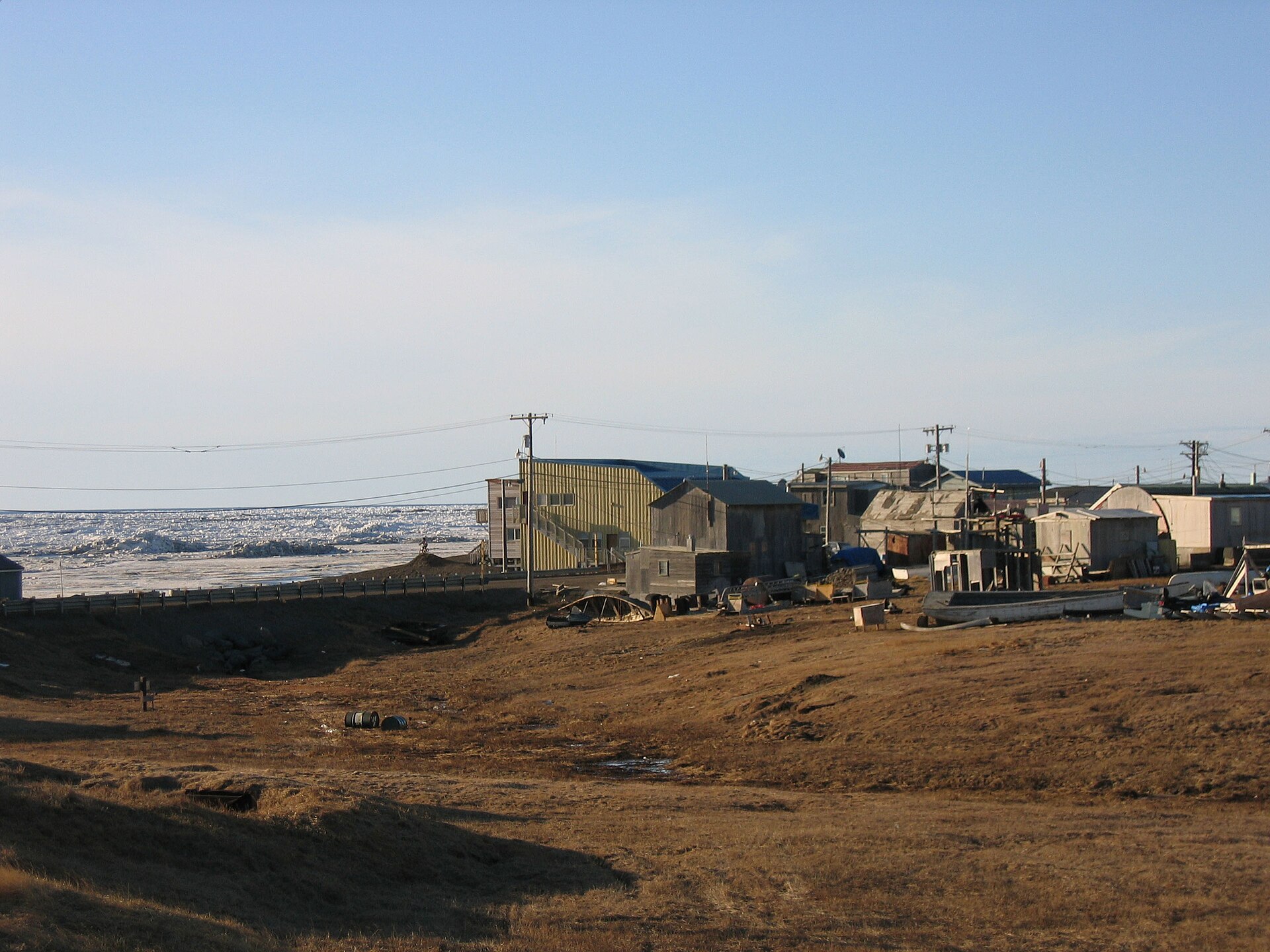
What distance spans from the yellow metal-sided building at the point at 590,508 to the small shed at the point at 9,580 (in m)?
26.8

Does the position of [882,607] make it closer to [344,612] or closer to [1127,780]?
[1127,780]

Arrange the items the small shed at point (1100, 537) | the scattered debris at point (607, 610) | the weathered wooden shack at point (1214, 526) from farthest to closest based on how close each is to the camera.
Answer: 1. the weathered wooden shack at point (1214, 526)
2. the scattered debris at point (607, 610)
3. the small shed at point (1100, 537)

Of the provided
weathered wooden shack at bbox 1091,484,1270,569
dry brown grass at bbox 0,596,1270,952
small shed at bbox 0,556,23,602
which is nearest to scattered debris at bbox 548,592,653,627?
dry brown grass at bbox 0,596,1270,952

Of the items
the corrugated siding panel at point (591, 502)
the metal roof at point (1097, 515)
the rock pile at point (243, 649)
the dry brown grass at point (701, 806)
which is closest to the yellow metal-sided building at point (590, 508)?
the corrugated siding panel at point (591, 502)

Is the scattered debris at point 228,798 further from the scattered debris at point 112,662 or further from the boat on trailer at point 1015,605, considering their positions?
the scattered debris at point 112,662

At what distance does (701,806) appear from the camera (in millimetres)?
18766

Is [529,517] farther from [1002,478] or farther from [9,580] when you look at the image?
[1002,478]

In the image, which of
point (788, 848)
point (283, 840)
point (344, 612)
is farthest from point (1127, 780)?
point (344, 612)

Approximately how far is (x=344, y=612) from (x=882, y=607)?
2722 cm

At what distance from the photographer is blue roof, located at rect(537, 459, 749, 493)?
68.4 m

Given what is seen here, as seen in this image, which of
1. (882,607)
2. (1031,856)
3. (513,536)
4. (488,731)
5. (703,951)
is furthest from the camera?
(513,536)

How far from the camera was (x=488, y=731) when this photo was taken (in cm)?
2892

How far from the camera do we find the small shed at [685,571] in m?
51.7

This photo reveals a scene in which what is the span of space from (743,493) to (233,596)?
24466 millimetres
